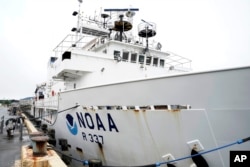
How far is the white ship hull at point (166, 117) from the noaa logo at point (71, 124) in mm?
661

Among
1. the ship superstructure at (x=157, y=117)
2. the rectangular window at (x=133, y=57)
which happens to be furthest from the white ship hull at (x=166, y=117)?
the rectangular window at (x=133, y=57)

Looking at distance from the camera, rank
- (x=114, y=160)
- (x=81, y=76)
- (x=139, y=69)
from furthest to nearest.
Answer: (x=139, y=69) < (x=81, y=76) < (x=114, y=160)

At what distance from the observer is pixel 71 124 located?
6.10 meters

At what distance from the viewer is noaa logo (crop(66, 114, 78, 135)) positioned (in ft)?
19.4

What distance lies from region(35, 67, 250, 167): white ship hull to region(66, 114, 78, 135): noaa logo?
2.17ft

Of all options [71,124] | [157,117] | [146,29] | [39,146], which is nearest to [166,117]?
[157,117]

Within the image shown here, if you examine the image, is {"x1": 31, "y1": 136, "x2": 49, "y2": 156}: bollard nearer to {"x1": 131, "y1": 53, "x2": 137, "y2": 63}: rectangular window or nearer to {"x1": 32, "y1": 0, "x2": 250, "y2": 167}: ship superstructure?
{"x1": 32, "y1": 0, "x2": 250, "y2": 167}: ship superstructure

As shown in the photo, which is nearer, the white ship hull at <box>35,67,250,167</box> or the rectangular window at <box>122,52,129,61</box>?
the white ship hull at <box>35,67,250,167</box>

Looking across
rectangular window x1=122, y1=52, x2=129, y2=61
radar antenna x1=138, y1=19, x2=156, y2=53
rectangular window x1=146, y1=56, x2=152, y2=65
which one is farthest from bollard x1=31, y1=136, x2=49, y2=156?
radar antenna x1=138, y1=19, x2=156, y2=53

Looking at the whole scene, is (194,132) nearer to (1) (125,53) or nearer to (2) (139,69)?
(2) (139,69)

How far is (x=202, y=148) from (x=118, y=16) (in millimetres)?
9835

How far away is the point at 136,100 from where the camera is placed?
4004mm

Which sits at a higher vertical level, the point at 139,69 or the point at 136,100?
the point at 139,69

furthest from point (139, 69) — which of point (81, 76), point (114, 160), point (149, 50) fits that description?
point (114, 160)
